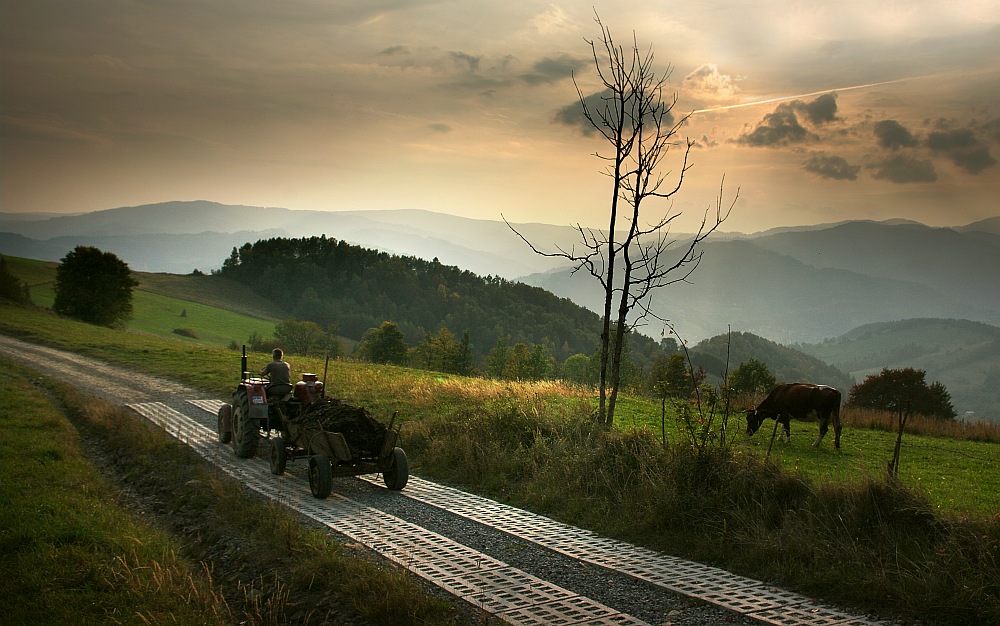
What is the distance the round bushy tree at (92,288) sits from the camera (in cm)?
6266

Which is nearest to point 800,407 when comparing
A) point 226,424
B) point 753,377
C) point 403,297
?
point 226,424

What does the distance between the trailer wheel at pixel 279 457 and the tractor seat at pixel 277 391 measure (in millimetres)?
1729

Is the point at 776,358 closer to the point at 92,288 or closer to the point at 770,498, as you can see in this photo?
the point at 92,288

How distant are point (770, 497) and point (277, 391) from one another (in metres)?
9.23

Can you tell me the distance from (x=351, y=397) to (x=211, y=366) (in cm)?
1300

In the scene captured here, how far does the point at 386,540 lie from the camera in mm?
8305

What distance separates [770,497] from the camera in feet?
27.4

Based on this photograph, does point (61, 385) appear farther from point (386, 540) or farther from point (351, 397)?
point (386, 540)

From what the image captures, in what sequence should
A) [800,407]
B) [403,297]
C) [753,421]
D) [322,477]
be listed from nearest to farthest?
[322,477], [800,407], [753,421], [403,297]

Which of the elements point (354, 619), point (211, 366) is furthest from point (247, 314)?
point (354, 619)

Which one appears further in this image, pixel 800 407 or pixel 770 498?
pixel 800 407

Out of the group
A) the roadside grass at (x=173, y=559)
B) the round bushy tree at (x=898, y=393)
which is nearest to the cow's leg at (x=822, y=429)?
the roadside grass at (x=173, y=559)

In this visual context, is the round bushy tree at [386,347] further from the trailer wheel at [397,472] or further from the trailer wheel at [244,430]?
the trailer wheel at [397,472]

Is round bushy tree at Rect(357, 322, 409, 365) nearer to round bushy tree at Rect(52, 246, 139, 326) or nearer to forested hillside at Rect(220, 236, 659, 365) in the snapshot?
round bushy tree at Rect(52, 246, 139, 326)
